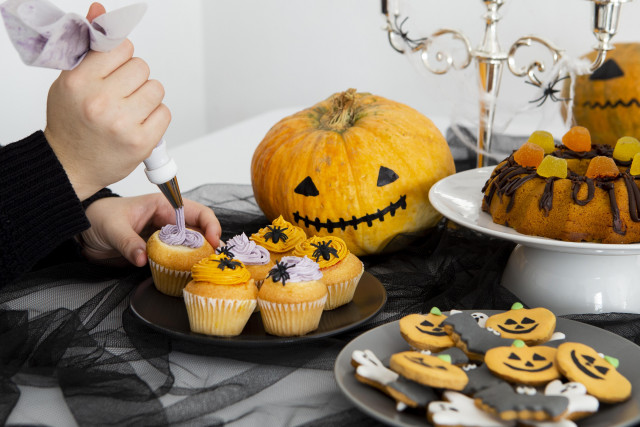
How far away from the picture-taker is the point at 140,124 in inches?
34.1

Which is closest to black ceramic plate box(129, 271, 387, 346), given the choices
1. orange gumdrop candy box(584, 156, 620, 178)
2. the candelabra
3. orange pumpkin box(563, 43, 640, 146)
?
orange gumdrop candy box(584, 156, 620, 178)

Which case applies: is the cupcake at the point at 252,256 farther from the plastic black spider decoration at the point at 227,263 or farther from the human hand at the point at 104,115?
the human hand at the point at 104,115

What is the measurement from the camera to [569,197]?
955 millimetres

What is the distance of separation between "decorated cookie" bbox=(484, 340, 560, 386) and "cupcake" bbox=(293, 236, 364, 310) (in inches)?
10.8

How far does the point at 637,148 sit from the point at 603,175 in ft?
0.37

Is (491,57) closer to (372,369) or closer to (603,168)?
(603,168)

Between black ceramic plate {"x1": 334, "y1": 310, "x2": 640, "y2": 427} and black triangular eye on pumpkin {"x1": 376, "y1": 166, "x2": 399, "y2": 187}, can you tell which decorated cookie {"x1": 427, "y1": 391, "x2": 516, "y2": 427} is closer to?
black ceramic plate {"x1": 334, "y1": 310, "x2": 640, "y2": 427}

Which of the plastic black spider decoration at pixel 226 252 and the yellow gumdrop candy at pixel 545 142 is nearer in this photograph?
the plastic black spider decoration at pixel 226 252

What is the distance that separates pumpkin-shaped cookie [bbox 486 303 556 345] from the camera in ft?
2.50

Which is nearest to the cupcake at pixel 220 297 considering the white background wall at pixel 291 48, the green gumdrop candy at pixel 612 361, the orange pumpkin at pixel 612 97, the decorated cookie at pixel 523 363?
the decorated cookie at pixel 523 363

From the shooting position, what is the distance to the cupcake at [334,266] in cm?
93

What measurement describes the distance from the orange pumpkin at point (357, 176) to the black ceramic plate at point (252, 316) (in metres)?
0.20

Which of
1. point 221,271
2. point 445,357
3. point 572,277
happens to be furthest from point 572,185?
point 221,271

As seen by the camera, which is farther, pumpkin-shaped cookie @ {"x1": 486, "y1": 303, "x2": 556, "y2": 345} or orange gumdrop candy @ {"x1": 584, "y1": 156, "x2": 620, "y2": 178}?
orange gumdrop candy @ {"x1": 584, "y1": 156, "x2": 620, "y2": 178}
